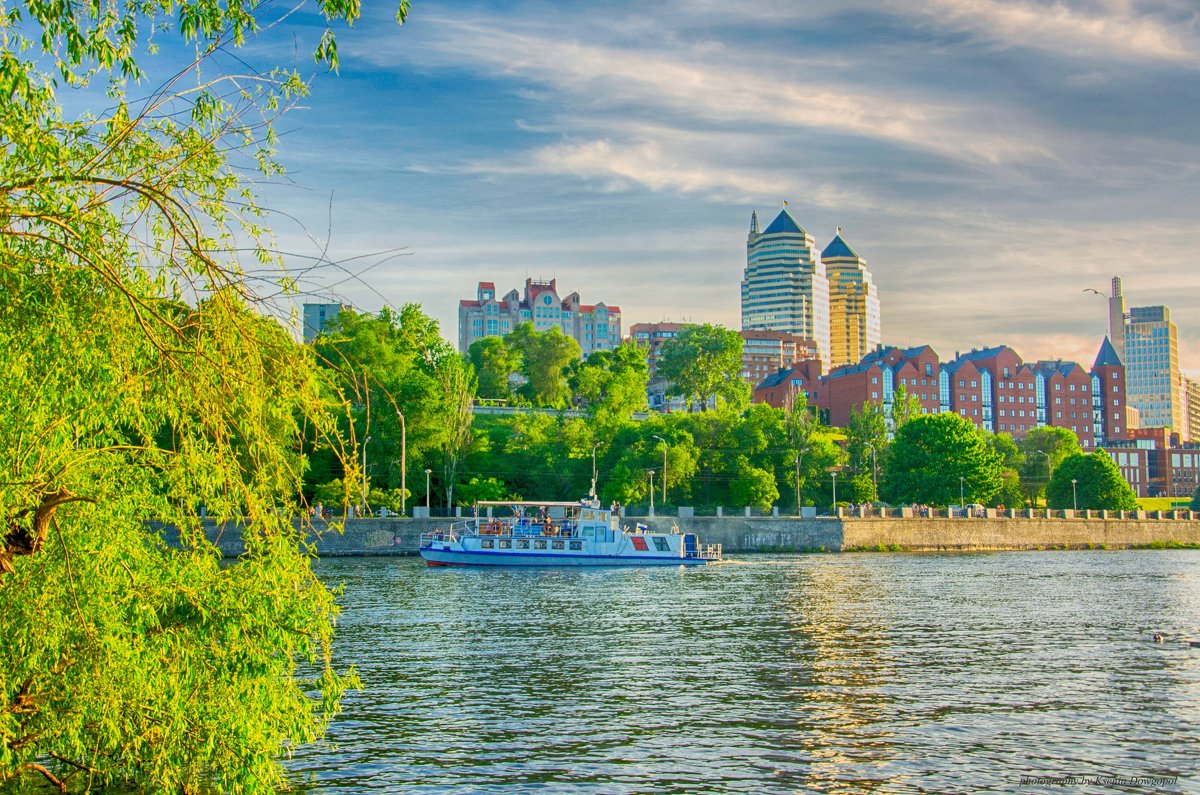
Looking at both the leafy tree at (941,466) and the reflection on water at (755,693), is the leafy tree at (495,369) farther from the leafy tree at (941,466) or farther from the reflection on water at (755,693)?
the reflection on water at (755,693)

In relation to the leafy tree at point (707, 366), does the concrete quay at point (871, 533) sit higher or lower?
lower

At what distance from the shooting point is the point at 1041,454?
548 feet

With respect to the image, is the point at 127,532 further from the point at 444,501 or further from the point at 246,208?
the point at 444,501

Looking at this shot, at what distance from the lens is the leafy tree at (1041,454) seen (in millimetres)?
163625

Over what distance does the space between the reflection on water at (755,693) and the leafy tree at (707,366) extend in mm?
115259

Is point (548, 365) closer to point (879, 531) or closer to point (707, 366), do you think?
point (707, 366)

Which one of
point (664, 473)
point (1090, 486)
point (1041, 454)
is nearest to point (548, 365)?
point (664, 473)

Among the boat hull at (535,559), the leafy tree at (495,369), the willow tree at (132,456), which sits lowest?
the boat hull at (535,559)

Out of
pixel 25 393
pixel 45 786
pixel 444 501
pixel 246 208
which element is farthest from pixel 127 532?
pixel 444 501

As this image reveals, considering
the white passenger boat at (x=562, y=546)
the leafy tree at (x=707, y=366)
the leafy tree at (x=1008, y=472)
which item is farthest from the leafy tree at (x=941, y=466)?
the white passenger boat at (x=562, y=546)

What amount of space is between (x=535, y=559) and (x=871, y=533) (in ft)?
133

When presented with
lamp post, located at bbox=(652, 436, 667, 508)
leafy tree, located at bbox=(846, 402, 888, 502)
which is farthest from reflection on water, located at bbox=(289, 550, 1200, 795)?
leafy tree, located at bbox=(846, 402, 888, 502)

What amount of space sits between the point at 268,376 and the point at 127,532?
275cm

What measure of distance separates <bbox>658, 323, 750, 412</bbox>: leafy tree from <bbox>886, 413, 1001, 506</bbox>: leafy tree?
39.5 m
